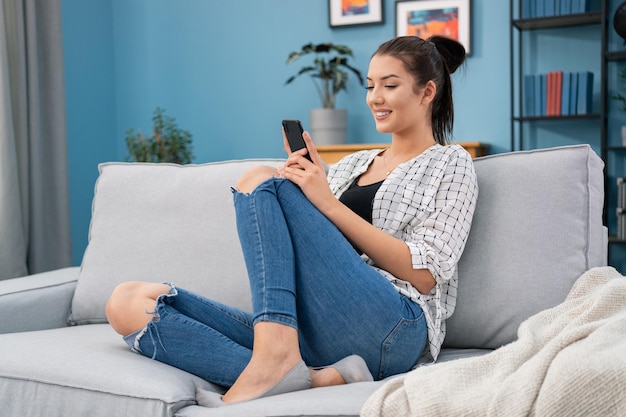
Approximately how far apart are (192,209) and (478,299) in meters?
0.81

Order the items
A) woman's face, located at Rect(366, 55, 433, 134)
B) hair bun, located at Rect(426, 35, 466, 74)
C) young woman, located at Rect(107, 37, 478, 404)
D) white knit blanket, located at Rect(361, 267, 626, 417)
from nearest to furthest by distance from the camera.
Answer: white knit blanket, located at Rect(361, 267, 626, 417) < young woman, located at Rect(107, 37, 478, 404) < woman's face, located at Rect(366, 55, 433, 134) < hair bun, located at Rect(426, 35, 466, 74)

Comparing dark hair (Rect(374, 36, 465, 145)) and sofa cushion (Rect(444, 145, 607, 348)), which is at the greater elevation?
dark hair (Rect(374, 36, 465, 145))

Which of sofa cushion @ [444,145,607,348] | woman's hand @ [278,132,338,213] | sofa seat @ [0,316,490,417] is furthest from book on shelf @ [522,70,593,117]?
woman's hand @ [278,132,338,213]

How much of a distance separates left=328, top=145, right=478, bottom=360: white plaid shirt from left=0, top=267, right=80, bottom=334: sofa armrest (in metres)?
0.90

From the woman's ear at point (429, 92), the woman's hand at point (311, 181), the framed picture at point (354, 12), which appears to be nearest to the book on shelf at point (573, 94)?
the framed picture at point (354, 12)

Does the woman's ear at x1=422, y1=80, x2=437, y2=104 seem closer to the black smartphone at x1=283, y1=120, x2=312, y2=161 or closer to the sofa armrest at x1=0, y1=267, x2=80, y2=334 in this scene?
the black smartphone at x1=283, y1=120, x2=312, y2=161

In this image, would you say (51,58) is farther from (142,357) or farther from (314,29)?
(142,357)

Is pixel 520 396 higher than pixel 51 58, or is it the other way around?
pixel 51 58

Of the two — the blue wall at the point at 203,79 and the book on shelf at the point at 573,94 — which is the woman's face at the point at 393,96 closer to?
the book on shelf at the point at 573,94

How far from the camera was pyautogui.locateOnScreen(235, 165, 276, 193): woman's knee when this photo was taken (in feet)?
4.91

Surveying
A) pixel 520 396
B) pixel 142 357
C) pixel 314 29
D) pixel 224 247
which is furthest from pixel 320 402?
pixel 314 29

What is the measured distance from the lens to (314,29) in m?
4.41

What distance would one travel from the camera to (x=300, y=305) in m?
1.47

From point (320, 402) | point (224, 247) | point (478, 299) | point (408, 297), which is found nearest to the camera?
point (320, 402)
